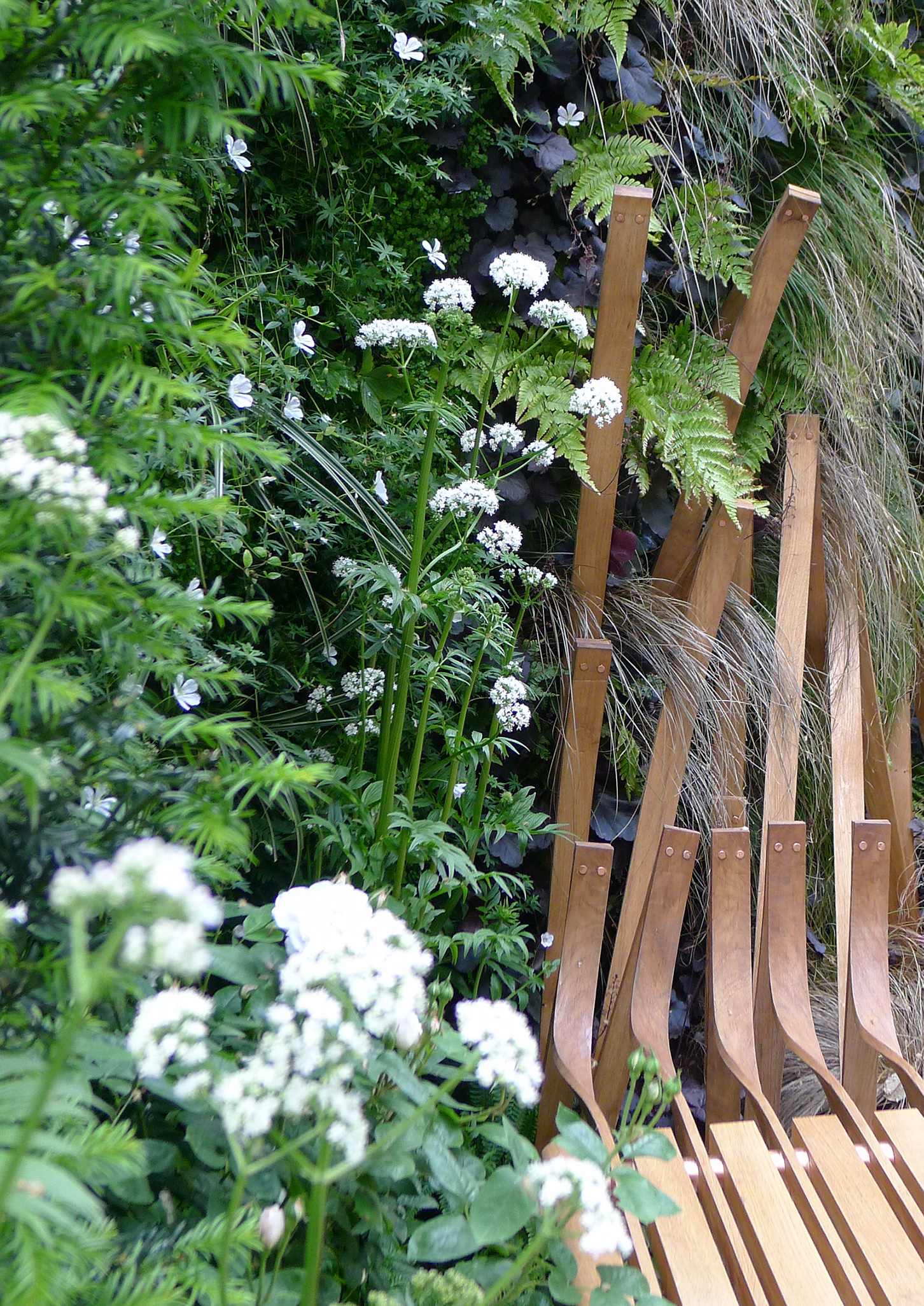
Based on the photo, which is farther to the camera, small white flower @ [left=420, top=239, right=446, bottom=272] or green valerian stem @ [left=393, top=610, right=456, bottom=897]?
→ small white flower @ [left=420, top=239, right=446, bottom=272]

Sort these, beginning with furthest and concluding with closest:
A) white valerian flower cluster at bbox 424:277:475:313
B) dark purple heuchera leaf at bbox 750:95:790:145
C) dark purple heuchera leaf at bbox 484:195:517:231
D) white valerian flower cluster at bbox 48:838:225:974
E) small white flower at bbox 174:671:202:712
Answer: dark purple heuchera leaf at bbox 750:95:790:145, dark purple heuchera leaf at bbox 484:195:517:231, white valerian flower cluster at bbox 424:277:475:313, small white flower at bbox 174:671:202:712, white valerian flower cluster at bbox 48:838:225:974

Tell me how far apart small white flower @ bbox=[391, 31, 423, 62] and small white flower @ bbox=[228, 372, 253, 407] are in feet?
2.25

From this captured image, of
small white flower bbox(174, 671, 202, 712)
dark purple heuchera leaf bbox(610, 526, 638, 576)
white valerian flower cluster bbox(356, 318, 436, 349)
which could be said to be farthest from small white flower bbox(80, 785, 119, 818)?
dark purple heuchera leaf bbox(610, 526, 638, 576)

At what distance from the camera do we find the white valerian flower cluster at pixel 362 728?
1333mm

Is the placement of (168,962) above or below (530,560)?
below

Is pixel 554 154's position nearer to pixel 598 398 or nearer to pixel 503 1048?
pixel 598 398

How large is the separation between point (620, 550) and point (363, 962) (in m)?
1.40

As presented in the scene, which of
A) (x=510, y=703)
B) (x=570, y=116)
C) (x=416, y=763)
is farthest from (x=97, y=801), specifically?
(x=570, y=116)

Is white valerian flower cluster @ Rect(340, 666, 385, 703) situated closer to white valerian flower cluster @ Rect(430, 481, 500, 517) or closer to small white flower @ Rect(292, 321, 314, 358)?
white valerian flower cluster @ Rect(430, 481, 500, 517)

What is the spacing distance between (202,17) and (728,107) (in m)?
1.58

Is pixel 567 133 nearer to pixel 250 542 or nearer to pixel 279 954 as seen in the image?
→ pixel 250 542

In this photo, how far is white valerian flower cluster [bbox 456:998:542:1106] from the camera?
639mm

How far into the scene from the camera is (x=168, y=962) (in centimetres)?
38

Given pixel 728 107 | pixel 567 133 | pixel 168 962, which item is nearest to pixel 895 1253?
pixel 168 962
